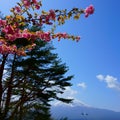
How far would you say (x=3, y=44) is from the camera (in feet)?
24.5

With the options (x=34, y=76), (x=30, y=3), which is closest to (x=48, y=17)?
(x=30, y=3)

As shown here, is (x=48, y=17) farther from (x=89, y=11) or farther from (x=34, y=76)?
(x=34, y=76)

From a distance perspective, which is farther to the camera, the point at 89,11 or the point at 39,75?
the point at 39,75

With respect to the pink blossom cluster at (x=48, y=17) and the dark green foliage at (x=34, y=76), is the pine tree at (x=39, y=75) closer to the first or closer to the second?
the dark green foliage at (x=34, y=76)

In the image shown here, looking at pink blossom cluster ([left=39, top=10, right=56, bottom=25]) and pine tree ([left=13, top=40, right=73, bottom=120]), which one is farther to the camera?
pine tree ([left=13, top=40, right=73, bottom=120])

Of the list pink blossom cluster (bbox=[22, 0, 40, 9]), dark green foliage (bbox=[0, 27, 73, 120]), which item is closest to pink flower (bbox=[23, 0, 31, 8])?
pink blossom cluster (bbox=[22, 0, 40, 9])

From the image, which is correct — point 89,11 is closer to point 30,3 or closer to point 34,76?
point 30,3

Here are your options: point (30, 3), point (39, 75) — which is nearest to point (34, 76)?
point (39, 75)

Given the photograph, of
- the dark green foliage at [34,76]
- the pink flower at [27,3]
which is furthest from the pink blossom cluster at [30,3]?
the dark green foliage at [34,76]

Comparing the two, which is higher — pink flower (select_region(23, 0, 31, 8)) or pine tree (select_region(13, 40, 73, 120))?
pine tree (select_region(13, 40, 73, 120))

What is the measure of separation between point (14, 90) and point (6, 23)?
16.7 metres

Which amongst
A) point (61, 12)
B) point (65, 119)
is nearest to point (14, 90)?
point (65, 119)

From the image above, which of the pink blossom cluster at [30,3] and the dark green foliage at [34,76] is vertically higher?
the dark green foliage at [34,76]

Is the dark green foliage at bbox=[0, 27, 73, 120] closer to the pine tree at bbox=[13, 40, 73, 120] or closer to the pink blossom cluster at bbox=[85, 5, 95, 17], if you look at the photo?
the pine tree at bbox=[13, 40, 73, 120]
